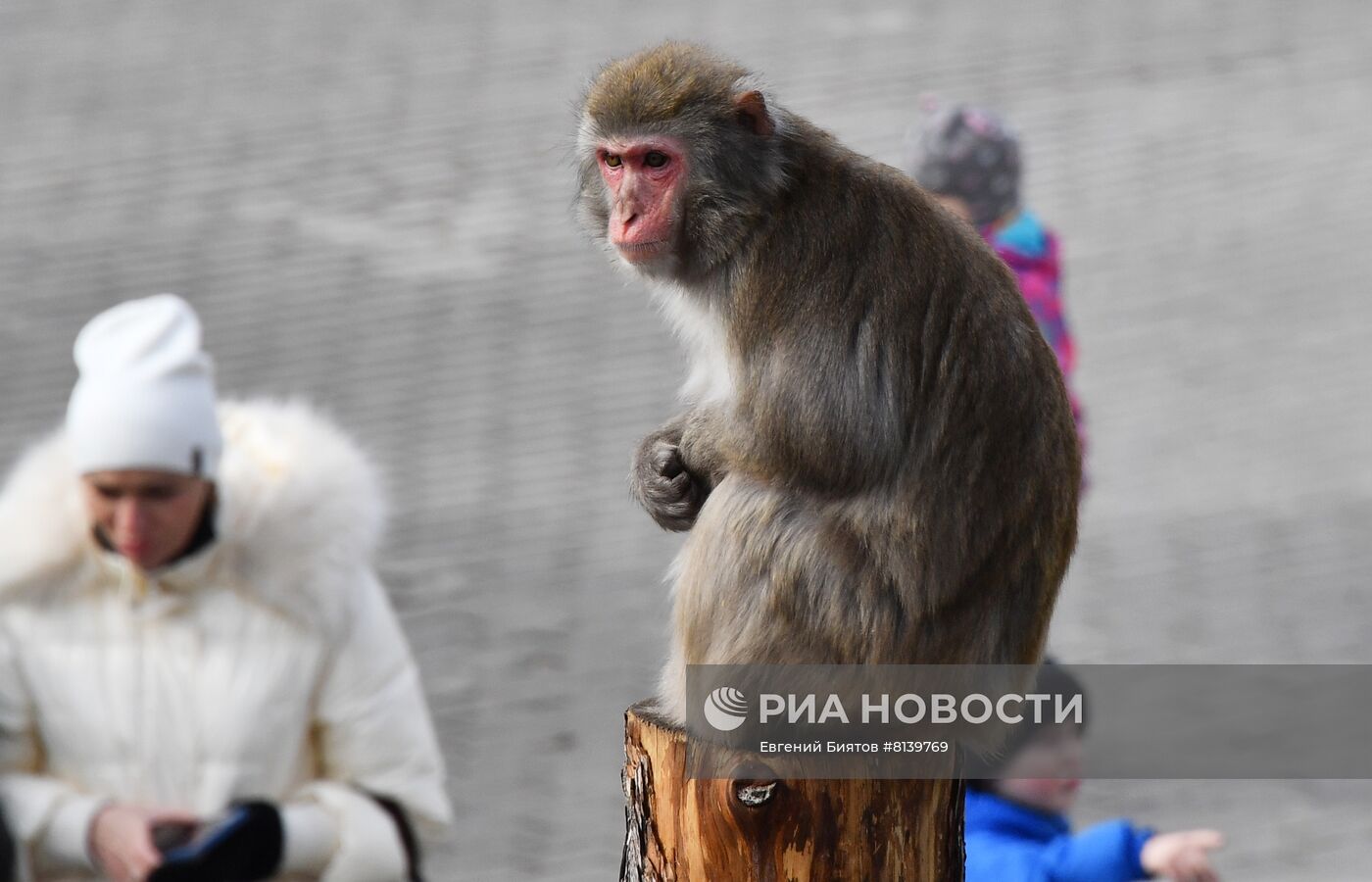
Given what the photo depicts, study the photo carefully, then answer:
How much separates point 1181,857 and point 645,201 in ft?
6.28

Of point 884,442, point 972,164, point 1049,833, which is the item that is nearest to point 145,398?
point 884,442

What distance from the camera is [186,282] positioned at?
10.9 m

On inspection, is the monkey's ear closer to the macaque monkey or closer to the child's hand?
the macaque monkey

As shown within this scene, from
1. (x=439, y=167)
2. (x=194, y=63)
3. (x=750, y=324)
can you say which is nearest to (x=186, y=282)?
(x=439, y=167)

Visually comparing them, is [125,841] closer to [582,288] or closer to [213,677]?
[213,677]

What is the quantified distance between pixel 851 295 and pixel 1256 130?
10039mm

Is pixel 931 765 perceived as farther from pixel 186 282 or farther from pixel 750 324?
pixel 186 282

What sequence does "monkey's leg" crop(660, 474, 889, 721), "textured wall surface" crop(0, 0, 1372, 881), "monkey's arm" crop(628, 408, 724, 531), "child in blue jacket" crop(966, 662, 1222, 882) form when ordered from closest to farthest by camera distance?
"monkey's leg" crop(660, 474, 889, 721) → "monkey's arm" crop(628, 408, 724, 531) → "child in blue jacket" crop(966, 662, 1222, 882) → "textured wall surface" crop(0, 0, 1372, 881)

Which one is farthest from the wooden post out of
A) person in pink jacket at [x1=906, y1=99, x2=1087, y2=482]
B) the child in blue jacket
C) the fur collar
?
person in pink jacket at [x1=906, y1=99, x2=1087, y2=482]

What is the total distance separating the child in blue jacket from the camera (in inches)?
160

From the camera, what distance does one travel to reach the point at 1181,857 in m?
4.02

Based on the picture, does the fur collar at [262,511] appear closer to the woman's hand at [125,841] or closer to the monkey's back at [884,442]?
the woman's hand at [125,841]

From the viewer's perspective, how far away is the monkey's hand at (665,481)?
3709mm

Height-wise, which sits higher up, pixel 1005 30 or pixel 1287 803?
pixel 1005 30
